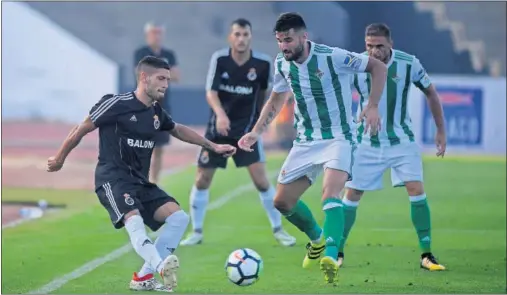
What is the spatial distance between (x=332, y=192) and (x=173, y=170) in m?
10.7

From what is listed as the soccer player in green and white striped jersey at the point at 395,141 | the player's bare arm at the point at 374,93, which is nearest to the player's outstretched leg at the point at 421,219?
the soccer player in green and white striped jersey at the point at 395,141

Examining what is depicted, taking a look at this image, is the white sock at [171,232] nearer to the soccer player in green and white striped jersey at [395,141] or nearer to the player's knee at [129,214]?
the player's knee at [129,214]

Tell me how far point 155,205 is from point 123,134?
51 cm

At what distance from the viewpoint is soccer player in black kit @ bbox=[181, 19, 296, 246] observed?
10203 mm

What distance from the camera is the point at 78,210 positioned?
13.0m

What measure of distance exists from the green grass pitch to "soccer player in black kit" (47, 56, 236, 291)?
431 millimetres

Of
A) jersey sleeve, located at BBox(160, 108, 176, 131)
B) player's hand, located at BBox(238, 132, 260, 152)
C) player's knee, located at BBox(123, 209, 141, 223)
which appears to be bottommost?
player's knee, located at BBox(123, 209, 141, 223)

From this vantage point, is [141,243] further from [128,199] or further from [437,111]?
[437,111]

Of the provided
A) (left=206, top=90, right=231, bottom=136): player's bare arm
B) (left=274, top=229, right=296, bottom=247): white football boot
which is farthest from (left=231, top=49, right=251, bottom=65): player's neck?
(left=274, top=229, right=296, bottom=247): white football boot

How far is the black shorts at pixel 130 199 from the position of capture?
7.54 m

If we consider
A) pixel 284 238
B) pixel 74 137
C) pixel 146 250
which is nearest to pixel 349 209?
pixel 284 238

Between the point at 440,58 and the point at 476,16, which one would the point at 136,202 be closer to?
the point at 440,58

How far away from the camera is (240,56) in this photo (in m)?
10.2

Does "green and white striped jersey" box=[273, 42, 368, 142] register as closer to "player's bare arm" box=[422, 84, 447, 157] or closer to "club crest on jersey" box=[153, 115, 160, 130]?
"player's bare arm" box=[422, 84, 447, 157]
